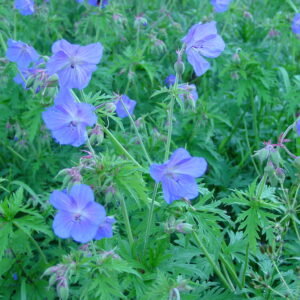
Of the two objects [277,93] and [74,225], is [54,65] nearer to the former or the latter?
[74,225]

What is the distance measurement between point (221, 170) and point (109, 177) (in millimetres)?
1785

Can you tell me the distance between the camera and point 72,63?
1.77 metres

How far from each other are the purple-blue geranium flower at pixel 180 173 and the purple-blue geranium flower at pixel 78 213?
0.25m

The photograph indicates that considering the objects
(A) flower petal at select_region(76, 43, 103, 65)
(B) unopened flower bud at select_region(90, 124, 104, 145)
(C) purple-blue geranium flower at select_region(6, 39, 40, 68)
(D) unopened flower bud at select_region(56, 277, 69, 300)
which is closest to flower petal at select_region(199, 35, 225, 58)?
(A) flower petal at select_region(76, 43, 103, 65)

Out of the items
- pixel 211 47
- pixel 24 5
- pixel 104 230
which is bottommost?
pixel 24 5

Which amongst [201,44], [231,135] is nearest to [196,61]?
[201,44]

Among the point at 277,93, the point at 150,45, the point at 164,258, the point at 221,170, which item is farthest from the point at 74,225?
the point at 277,93

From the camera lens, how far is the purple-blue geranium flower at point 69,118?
166cm

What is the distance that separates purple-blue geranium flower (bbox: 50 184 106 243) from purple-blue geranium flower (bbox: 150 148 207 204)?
0.25 meters

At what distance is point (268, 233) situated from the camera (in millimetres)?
2010

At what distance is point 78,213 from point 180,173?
40 centimetres

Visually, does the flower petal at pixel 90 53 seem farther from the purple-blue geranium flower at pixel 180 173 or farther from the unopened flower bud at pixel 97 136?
the purple-blue geranium flower at pixel 180 173

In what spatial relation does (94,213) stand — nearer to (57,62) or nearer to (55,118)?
(55,118)

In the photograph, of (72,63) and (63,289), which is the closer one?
(63,289)
